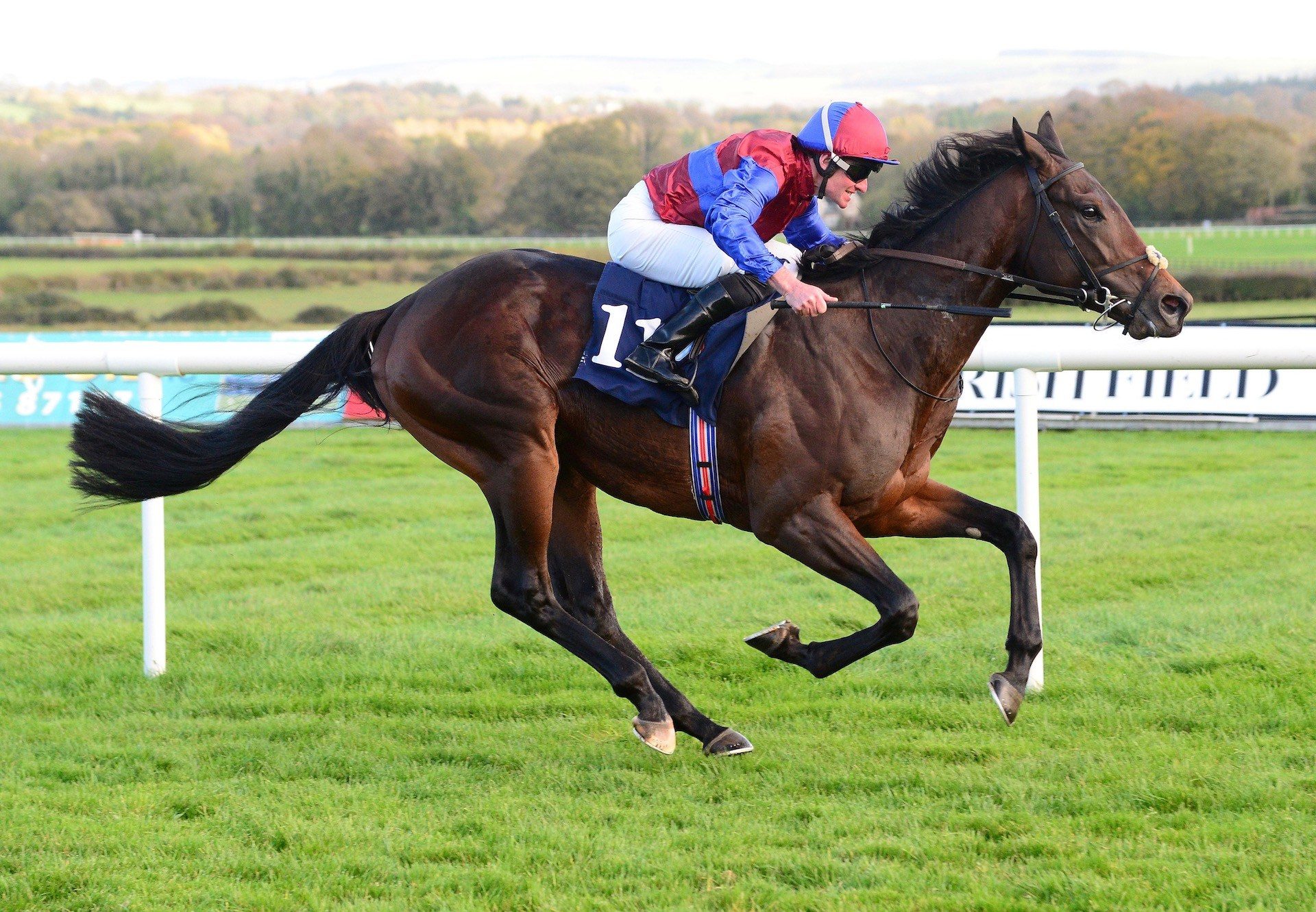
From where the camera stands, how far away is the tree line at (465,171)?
34188 mm

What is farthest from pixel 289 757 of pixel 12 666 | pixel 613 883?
pixel 12 666

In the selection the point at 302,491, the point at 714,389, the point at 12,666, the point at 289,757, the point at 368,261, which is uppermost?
Result: the point at 714,389

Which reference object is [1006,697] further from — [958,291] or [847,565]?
[958,291]

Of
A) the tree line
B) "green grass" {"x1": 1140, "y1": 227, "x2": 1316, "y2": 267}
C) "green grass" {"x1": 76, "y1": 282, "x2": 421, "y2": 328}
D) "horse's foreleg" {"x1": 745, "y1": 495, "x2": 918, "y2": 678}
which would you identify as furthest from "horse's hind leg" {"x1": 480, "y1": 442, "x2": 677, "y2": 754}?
the tree line

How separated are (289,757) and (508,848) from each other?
1022 millimetres

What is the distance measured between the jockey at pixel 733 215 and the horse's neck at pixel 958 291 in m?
0.24

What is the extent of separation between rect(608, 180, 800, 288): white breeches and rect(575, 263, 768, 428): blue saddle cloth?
1.7 inches

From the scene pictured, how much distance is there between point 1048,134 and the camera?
384 centimetres

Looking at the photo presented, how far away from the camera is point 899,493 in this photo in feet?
12.6

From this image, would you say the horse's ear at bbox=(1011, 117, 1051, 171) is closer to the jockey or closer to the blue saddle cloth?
the jockey

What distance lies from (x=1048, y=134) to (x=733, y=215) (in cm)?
94

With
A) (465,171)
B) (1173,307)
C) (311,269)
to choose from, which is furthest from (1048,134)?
(465,171)

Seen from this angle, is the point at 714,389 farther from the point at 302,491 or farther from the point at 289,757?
the point at 302,491

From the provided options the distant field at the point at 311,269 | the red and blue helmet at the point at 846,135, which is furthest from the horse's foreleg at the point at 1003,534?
the distant field at the point at 311,269
